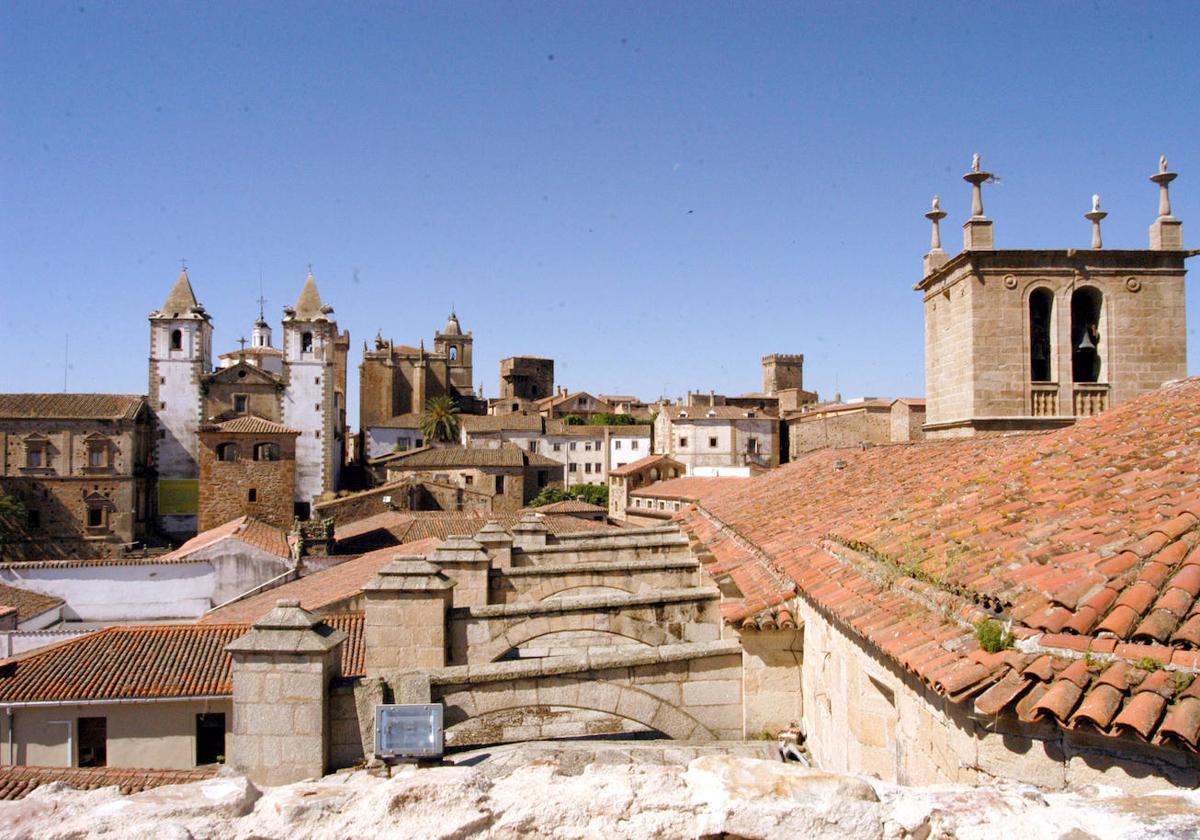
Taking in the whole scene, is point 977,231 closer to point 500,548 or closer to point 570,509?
point 500,548

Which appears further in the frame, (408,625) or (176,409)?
(176,409)

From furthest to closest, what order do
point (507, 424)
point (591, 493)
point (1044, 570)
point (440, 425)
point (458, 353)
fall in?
point (458, 353) → point (440, 425) → point (507, 424) → point (591, 493) → point (1044, 570)

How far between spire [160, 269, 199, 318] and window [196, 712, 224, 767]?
132ft

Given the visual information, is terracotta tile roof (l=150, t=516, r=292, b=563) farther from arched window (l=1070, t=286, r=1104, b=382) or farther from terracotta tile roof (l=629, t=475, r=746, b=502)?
arched window (l=1070, t=286, r=1104, b=382)

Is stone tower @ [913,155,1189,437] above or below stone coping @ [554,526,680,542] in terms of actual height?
above

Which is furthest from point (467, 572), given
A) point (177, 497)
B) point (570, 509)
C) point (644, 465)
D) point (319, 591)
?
point (177, 497)

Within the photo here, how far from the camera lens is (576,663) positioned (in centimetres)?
674

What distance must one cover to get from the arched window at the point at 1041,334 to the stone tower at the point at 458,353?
77.5m

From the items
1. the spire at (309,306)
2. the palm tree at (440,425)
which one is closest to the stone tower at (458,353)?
the palm tree at (440,425)

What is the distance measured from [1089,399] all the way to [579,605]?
8876mm

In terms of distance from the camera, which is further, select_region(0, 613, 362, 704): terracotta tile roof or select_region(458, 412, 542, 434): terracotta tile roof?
select_region(458, 412, 542, 434): terracotta tile roof

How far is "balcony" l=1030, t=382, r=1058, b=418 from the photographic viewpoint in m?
12.9

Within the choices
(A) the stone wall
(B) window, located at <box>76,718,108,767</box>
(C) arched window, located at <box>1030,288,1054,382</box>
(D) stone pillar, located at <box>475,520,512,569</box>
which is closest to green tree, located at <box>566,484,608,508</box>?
(D) stone pillar, located at <box>475,520,512,569</box>

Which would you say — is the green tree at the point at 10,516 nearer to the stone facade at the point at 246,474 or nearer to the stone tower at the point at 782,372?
the stone facade at the point at 246,474
